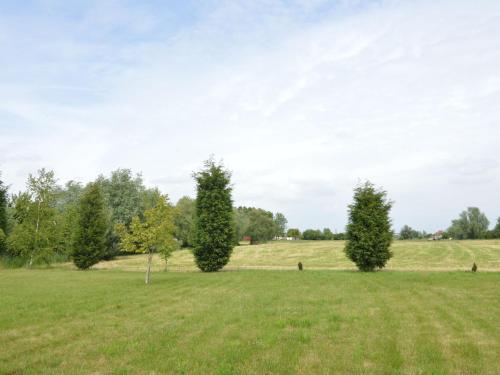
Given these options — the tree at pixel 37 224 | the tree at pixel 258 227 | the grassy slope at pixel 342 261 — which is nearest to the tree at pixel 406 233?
the tree at pixel 258 227

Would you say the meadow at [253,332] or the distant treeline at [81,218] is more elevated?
the distant treeline at [81,218]

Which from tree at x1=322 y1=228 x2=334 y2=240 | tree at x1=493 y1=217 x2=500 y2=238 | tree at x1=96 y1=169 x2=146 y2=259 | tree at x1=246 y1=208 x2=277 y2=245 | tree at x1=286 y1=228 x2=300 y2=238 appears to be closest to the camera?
tree at x1=96 y1=169 x2=146 y2=259

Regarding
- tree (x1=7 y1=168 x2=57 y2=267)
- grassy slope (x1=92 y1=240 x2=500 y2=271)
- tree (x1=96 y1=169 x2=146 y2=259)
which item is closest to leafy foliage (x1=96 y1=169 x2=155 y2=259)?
tree (x1=96 y1=169 x2=146 y2=259)

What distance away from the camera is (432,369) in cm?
755

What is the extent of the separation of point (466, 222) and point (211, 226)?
111194mm

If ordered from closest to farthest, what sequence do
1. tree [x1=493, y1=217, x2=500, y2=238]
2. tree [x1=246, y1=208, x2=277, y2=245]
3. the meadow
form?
the meadow → tree [x1=493, y1=217, x2=500, y2=238] → tree [x1=246, y1=208, x2=277, y2=245]

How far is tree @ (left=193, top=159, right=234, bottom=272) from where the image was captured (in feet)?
114

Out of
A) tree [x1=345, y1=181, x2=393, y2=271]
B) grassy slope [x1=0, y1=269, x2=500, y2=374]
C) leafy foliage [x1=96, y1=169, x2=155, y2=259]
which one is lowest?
grassy slope [x1=0, y1=269, x2=500, y2=374]

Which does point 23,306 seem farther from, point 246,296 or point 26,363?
point 246,296

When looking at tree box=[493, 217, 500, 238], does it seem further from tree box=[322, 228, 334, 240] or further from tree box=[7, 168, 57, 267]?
tree box=[7, 168, 57, 267]

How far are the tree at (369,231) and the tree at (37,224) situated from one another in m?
34.1

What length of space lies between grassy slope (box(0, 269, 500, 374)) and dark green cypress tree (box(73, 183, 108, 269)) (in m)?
22.8

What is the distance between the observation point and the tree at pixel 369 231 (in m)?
31.3

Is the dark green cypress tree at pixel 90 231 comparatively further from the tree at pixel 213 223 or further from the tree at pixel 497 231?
the tree at pixel 497 231
